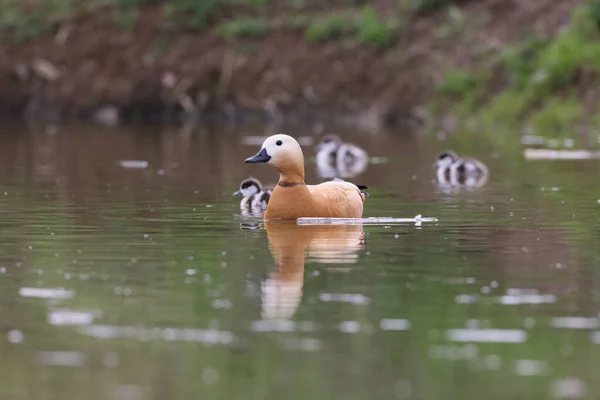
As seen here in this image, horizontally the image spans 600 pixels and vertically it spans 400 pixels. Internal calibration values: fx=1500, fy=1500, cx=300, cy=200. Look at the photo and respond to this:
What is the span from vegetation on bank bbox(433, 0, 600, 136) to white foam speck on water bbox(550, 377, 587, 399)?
2639 cm

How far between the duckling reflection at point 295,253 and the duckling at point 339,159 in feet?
32.1

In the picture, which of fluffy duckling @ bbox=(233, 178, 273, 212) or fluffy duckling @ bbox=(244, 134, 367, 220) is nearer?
fluffy duckling @ bbox=(244, 134, 367, 220)

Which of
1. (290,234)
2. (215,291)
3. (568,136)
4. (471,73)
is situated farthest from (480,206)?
(471,73)

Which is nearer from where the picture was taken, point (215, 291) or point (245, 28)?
point (215, 291)

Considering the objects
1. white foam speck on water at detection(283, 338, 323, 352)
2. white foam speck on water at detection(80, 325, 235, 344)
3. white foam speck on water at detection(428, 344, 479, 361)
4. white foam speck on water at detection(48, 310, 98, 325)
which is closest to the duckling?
white foam speck on water at detection(48, 310, 98, 325)

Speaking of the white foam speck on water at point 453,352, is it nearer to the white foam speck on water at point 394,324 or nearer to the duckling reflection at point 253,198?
the white foam speck on water at point 394,324

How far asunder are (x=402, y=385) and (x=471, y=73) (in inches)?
1339

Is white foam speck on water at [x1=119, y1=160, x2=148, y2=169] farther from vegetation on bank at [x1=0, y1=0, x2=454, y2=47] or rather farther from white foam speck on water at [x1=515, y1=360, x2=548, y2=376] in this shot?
vegetation on bank at [x1=0, y1=0, x2=454, y2=47]

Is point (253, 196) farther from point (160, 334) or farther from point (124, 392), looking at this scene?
point (124, 392)

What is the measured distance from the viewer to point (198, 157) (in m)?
27.3

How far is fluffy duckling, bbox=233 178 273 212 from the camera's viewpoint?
17.2 meters

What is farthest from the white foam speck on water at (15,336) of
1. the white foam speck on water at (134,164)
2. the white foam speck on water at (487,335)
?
the white foam speck on water at (134,164)

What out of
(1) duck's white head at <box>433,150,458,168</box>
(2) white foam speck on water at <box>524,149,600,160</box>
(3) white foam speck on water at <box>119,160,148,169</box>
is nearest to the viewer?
(1) duck's white head at <box>433,150,458,168</box>

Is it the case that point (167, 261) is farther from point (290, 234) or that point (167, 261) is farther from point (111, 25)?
point (111, 25)
